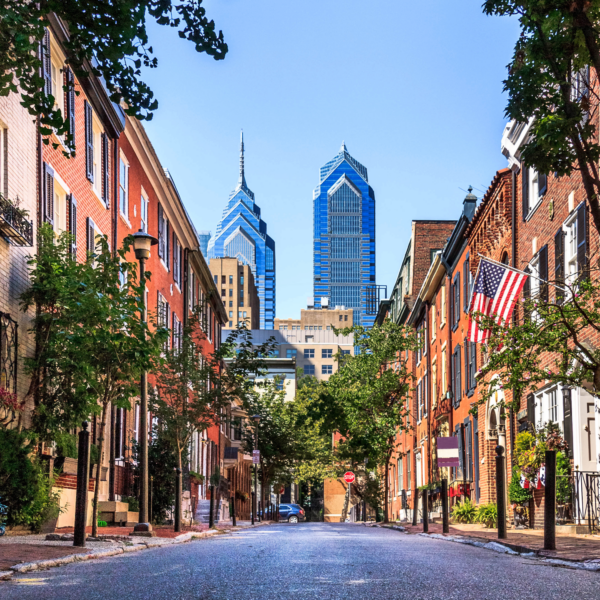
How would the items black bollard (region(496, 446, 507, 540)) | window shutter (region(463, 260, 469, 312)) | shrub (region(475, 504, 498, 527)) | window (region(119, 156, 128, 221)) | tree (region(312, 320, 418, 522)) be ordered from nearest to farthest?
black bollard (region(496, 446, 507, 540))
shrub (region(475, 504, 498, 527))
window (region(119, 156, 128, 221))
window shutter (region(463, 260, 469, 312))
tree (region(312, 320, 418, 522))

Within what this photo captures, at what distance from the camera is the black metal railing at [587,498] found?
16406 mm

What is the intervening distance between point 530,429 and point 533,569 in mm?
14001

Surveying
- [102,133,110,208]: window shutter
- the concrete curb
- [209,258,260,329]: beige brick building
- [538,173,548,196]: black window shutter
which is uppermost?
[209,258,260,329]: beige brick building

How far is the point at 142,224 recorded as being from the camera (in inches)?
1212

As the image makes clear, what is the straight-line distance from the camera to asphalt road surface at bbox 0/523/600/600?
6773 mm

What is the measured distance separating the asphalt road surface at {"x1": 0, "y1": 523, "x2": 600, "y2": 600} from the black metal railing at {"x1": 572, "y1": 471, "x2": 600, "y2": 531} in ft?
17.5

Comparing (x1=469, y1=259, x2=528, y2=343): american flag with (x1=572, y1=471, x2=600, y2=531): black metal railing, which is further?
(x1=469, y1=259, x2=528, y2=343): american flag

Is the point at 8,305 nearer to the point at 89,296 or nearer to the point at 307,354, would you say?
the point at 89,296

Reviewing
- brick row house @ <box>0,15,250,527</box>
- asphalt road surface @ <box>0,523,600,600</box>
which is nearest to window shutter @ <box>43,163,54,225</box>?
brick row house @ <box>0,15,250,527</box>

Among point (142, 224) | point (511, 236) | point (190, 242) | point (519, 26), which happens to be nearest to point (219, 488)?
point (190, 242)

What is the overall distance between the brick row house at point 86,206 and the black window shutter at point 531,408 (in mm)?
9311

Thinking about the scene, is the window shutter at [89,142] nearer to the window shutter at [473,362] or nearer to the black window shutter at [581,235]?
the black window shutter at [581,235]

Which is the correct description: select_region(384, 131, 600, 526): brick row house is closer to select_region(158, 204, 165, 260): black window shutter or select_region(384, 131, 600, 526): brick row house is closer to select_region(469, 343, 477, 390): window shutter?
select_region(469, 343, 477, 390): window shutter

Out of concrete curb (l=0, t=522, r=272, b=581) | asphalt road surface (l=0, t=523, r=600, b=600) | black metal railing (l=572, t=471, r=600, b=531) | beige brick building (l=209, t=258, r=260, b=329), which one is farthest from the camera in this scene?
beige brick building (l=209, t=258, r=260, b=329)
